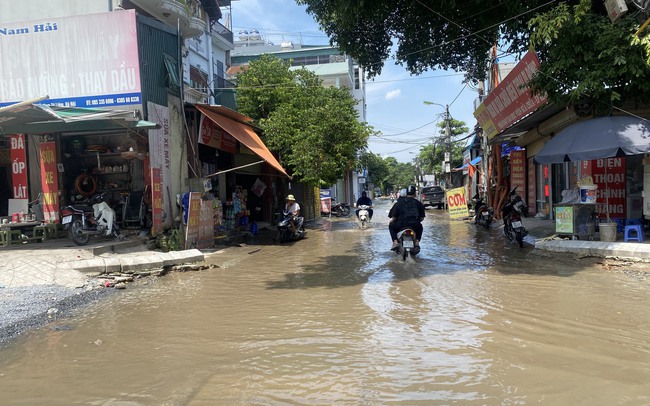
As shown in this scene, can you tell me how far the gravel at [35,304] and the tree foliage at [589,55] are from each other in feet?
28.3

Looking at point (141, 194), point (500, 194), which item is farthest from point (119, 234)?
point (500, 194)

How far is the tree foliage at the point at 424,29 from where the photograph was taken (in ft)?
32.0

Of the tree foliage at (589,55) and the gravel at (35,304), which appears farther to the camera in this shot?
the tree foliage at (589,55)

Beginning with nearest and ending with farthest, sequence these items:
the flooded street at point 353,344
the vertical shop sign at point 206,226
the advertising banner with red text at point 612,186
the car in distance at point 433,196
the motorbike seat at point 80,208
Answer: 1. the flooded street at point 353,344
2. the motorbike seat at point 80,208
3. the advertising banner with red text at point 612,186
4. the vertical shop sign at point 206,226
5. the car in distance at point 433,196

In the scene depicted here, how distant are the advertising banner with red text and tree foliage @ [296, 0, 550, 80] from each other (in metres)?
3.52

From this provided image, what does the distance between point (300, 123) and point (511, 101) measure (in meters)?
7.26

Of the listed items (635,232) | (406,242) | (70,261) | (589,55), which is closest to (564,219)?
(635,232)

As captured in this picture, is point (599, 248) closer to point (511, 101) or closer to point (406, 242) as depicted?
point (406, 242)

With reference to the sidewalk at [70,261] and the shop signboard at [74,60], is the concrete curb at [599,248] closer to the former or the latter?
the sidewalk at [70,261]

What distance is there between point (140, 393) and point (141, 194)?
9.07 meters

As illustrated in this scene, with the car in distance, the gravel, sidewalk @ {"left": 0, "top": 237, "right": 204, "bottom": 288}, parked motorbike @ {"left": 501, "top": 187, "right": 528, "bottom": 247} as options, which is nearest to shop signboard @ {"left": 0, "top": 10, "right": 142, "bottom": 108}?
sidewalk @ {"left": 0, "top": 237, "right": 204, "bottom": 288}

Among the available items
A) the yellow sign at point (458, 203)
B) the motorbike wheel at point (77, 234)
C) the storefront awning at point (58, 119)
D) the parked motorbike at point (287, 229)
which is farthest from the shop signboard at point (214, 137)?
the yellow sign at point (458, 203)

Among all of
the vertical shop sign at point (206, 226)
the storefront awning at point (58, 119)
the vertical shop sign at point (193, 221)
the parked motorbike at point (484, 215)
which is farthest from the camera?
the parked motorbike at point (484, 215)

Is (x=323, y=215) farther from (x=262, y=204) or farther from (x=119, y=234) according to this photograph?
(x=119, y=234)
